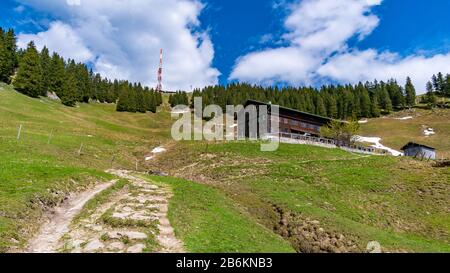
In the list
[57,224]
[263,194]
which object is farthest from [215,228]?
[263,194]

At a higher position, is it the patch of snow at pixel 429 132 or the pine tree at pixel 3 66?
the pine tree at pixel 3 66

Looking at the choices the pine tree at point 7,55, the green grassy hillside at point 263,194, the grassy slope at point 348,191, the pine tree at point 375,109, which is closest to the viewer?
the green grassy hillside at point 263,194

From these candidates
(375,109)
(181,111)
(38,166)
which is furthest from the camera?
(181,111)

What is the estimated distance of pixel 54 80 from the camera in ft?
382

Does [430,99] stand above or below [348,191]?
above

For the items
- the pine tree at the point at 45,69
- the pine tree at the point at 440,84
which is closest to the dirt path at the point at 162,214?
the pine tree at the point at 45,69

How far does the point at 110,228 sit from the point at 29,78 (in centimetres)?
9909

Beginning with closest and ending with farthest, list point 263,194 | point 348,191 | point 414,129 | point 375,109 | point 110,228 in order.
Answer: point 110,228
point 263,194
point 348,191
point 414,129
point 375,109

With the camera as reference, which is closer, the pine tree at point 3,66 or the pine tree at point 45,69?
the pine tree at point 3,66

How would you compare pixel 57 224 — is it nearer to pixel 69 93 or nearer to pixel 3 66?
pixel 3 66

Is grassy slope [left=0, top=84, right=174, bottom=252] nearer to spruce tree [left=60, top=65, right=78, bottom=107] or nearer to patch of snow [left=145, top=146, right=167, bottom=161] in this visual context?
patch of snow [left=145, top=146, right=167, bottom=161]

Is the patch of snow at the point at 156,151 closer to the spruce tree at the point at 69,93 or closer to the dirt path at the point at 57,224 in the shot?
the dirt path at the point at 57,224

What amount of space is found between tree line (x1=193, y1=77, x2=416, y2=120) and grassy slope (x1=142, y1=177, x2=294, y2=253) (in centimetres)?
13763

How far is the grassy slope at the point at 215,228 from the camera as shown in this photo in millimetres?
16188
